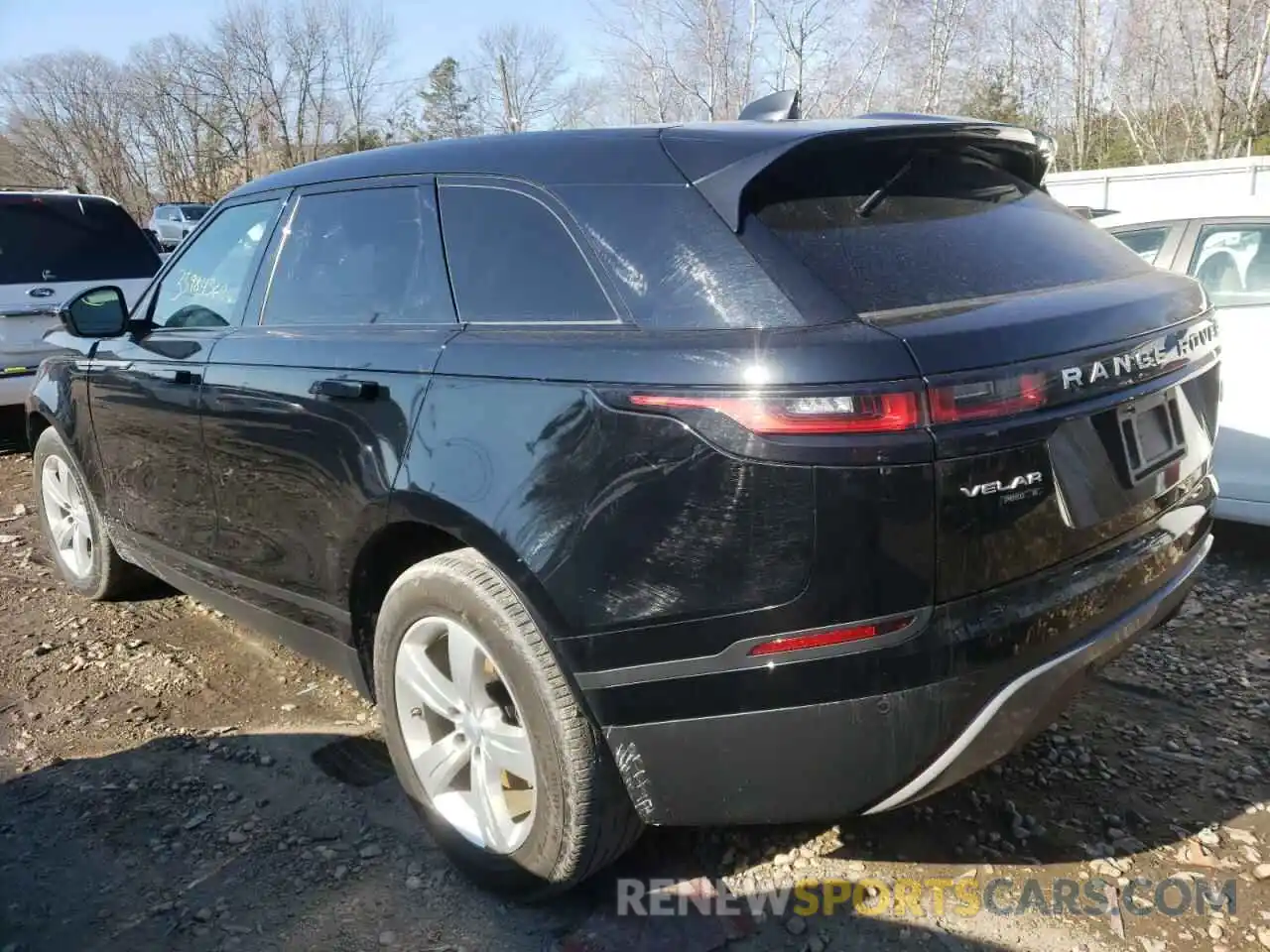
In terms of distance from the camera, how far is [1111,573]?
2.16 meters

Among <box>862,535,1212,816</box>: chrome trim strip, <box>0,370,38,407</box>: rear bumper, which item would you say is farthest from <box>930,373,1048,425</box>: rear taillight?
<box>0,370,38,407</box>: rear bumper

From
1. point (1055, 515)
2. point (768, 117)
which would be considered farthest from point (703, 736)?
point (768, 117)

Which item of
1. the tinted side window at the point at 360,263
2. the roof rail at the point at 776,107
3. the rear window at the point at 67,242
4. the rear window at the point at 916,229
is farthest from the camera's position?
the rear window at the point at 67,242

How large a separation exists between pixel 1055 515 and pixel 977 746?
1.60 ft

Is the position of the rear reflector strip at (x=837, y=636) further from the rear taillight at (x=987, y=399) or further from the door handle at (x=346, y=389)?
the door handle at (x=346, y=389)

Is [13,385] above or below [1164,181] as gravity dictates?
below

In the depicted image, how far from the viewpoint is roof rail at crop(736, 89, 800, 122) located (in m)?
2.89

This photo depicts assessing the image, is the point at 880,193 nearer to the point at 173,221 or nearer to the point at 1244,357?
the point at 1244,357

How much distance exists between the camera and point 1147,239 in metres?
5.06

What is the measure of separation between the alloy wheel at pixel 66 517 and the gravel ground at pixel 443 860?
87 cm

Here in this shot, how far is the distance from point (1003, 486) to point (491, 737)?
1322 millimetres

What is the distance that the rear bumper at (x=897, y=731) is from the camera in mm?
1918

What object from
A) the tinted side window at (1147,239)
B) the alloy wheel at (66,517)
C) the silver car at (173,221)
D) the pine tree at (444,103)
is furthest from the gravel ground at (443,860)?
the pine tree at (444,103)

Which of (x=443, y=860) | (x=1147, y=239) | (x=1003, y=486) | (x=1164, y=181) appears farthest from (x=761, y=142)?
(x=1164, y=181)
